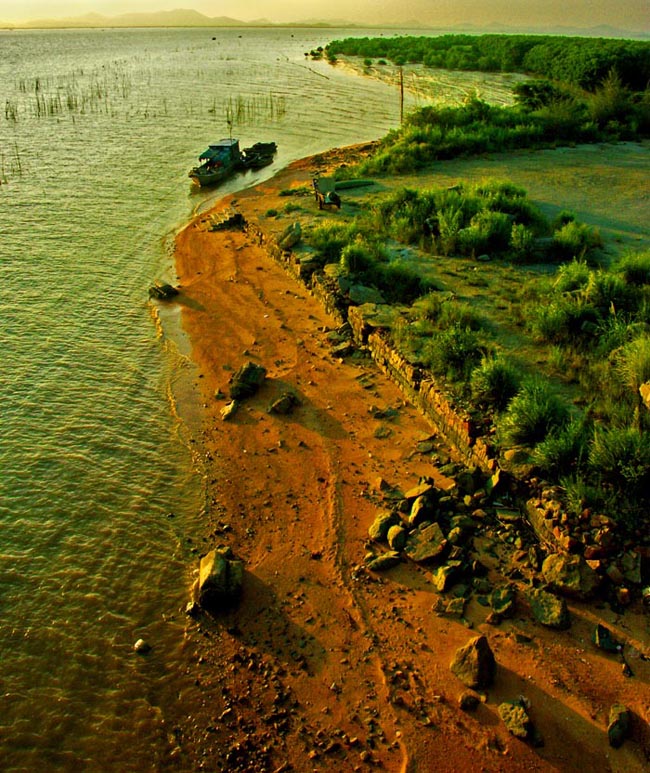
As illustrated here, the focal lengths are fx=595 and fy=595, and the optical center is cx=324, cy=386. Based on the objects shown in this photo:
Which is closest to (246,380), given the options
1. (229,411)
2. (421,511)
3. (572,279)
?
(229,411)

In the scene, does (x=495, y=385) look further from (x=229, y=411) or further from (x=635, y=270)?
(x=635, y=270)

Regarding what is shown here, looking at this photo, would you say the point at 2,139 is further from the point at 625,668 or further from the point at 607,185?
the point at 625,668

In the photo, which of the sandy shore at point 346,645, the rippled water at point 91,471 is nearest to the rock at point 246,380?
the sandy shore at point 346,645

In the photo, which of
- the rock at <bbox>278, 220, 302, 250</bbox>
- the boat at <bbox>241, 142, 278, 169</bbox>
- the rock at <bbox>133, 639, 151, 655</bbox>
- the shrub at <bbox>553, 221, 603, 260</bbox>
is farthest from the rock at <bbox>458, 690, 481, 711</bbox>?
the boat at <bbox>241, 142, 278, 169</bbox>

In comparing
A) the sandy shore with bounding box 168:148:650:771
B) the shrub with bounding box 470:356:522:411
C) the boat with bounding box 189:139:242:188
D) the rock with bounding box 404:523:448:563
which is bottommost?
the sandy shore with bounding box 168:148:650:771

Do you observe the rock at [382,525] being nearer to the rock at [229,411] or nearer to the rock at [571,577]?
the rock at [571,577]

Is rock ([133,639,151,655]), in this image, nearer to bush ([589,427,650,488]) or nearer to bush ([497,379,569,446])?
bush ([497,379,569,446])

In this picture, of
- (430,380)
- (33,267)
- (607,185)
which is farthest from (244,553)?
(607,185)
